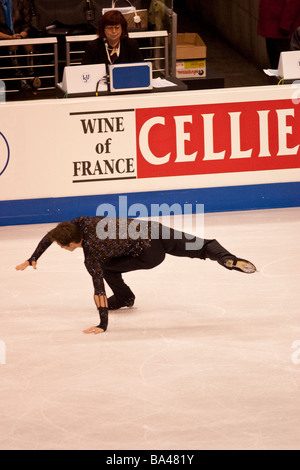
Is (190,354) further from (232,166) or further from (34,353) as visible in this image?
(232,166)

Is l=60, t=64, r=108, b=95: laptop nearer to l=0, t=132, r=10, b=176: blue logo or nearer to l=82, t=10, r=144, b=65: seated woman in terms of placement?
A: l=82, t=10, r=144, b=65: seated woman

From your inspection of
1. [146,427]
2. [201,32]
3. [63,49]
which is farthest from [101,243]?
[201,32]

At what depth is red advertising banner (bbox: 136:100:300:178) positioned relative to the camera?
787 cm

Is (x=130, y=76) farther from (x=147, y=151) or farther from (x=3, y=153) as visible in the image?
(x=3, y=153)

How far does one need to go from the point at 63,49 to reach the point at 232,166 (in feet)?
11.2

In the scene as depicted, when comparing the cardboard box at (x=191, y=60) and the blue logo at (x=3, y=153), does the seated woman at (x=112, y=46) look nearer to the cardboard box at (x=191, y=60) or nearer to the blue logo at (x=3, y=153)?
the blue logo at (x=3, y=153)

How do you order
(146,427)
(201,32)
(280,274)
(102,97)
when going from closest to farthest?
Result: (146,427), (280,274), (102,97), (201,32)

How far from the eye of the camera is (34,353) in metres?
5.57

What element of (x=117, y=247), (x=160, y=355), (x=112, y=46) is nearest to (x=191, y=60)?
(x=112, y=46)

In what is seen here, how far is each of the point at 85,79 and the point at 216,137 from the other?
1.26 m

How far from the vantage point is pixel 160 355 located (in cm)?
552

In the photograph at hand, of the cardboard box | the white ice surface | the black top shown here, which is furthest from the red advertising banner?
the cardboard box

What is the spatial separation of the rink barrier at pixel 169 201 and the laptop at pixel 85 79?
939 millimetres

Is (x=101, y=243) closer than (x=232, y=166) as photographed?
Yes
